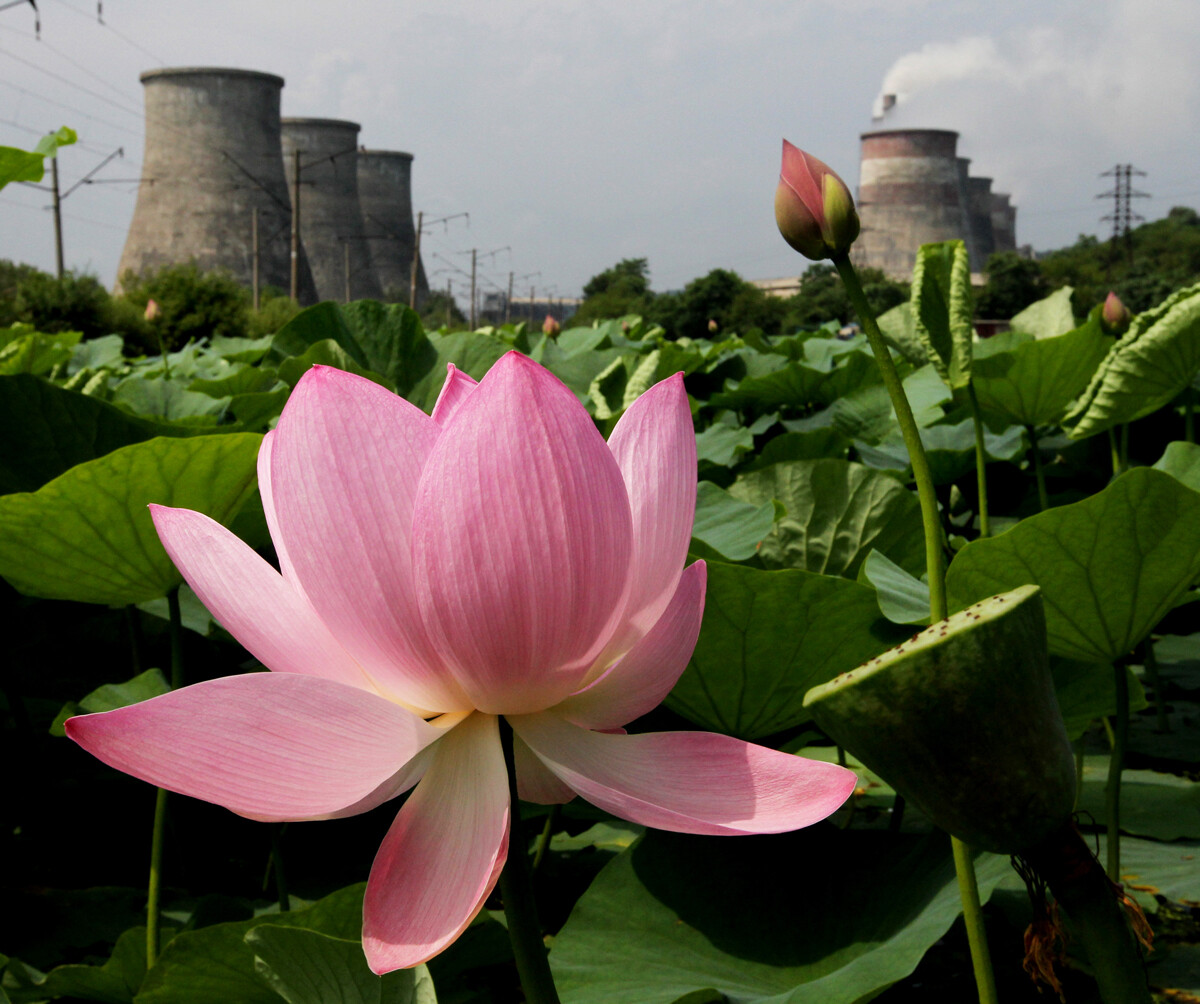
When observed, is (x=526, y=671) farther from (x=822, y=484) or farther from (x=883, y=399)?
(x=883, y=399)

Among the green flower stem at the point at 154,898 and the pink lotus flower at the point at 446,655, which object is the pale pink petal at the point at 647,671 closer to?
the pink lotus flower at the point at 446,655

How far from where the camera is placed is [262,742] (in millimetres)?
260

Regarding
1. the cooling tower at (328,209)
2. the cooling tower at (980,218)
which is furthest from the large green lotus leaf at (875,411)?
the cooling tower at (980,218)

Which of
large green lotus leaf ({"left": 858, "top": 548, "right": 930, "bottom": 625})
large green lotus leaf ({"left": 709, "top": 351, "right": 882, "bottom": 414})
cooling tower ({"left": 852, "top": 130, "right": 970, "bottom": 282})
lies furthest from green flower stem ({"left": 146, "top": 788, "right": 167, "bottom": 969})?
cooling tower ({"left": 852, "top": 130, "right": 970, "bottom": 282})

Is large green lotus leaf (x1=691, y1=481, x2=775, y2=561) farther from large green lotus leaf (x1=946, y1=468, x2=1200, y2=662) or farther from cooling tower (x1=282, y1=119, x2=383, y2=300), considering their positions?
cooling tower (x1=282, y1=119, x2=383, y2=300)

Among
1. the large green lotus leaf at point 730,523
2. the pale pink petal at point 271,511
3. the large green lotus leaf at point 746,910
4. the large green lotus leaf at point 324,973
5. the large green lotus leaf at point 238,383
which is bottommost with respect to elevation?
the large green lotus leaf at point 746,910

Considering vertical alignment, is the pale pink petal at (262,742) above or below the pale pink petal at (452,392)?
below

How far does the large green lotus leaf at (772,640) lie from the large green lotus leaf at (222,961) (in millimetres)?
192

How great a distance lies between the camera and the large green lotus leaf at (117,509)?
20.4 inches

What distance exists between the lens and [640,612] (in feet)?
1.02

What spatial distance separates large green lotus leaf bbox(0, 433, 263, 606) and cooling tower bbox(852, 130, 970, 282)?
26983 millimetres

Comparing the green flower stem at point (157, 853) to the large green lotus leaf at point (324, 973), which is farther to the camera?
the green flower stem at point (157, 853)

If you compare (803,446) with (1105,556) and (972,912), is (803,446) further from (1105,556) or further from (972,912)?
(972,912)

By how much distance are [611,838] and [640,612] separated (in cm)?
46
